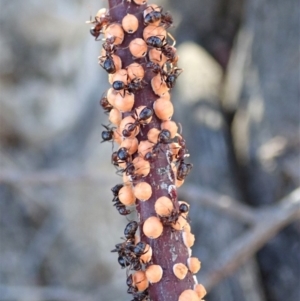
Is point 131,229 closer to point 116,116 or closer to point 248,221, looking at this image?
point 116,116

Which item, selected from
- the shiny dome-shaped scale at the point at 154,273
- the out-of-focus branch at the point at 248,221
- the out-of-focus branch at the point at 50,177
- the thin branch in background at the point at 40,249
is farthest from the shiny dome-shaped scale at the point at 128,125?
the thin branch in background at the point at 40,249

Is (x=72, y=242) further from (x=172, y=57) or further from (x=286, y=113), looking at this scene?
(x=172, y=57)

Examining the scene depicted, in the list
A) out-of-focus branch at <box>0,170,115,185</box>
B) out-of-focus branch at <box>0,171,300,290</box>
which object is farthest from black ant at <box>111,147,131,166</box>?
out-of-focus branch at <box>0,170,115,185</box>

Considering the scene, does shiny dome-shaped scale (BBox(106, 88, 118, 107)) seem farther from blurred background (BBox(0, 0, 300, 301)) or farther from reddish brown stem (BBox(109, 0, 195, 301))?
blurred background (BBox(0, 0, 300, 301))

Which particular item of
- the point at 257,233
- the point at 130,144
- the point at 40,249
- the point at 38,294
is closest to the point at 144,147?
the point at 130,144

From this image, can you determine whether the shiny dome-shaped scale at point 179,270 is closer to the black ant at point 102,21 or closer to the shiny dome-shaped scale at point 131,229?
the shiny dome-shaped scale at point 131,229

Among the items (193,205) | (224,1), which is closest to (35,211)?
(193,205)
